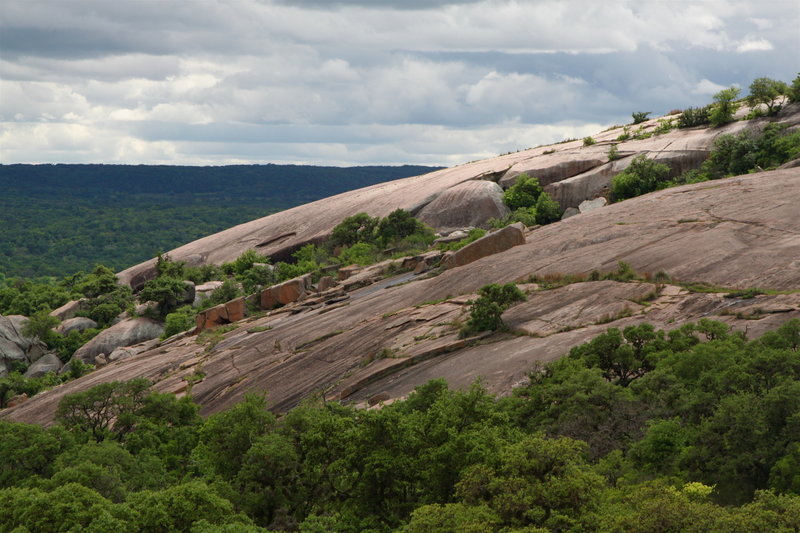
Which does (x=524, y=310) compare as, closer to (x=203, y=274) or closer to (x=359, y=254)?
(x=359, y=254)

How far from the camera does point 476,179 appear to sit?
77.6 metres

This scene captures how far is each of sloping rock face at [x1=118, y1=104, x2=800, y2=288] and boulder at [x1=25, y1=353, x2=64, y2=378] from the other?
17.4m

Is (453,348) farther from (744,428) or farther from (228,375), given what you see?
(744,428)

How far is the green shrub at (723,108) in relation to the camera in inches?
2717

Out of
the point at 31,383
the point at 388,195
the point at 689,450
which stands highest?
the point at 388,195

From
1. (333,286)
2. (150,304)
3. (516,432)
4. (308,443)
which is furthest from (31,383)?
(516,432)

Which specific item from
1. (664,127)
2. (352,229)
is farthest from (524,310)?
(664,127)

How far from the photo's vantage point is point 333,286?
2350 inches

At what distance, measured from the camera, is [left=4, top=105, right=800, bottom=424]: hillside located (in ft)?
122

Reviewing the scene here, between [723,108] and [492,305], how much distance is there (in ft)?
124

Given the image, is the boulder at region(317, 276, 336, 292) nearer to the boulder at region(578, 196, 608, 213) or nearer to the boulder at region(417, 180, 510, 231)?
the boulder at region(417, 180, 510, 231)

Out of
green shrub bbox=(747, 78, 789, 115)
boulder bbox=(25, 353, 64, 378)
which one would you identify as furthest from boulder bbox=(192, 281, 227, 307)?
green shrub bbox=(747, 78, 789, 115)

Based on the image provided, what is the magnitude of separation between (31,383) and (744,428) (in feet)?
162

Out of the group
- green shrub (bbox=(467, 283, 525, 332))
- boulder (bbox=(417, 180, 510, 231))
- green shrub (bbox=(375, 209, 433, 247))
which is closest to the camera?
green shrub (bbox=(467, 283, 525, 332))
